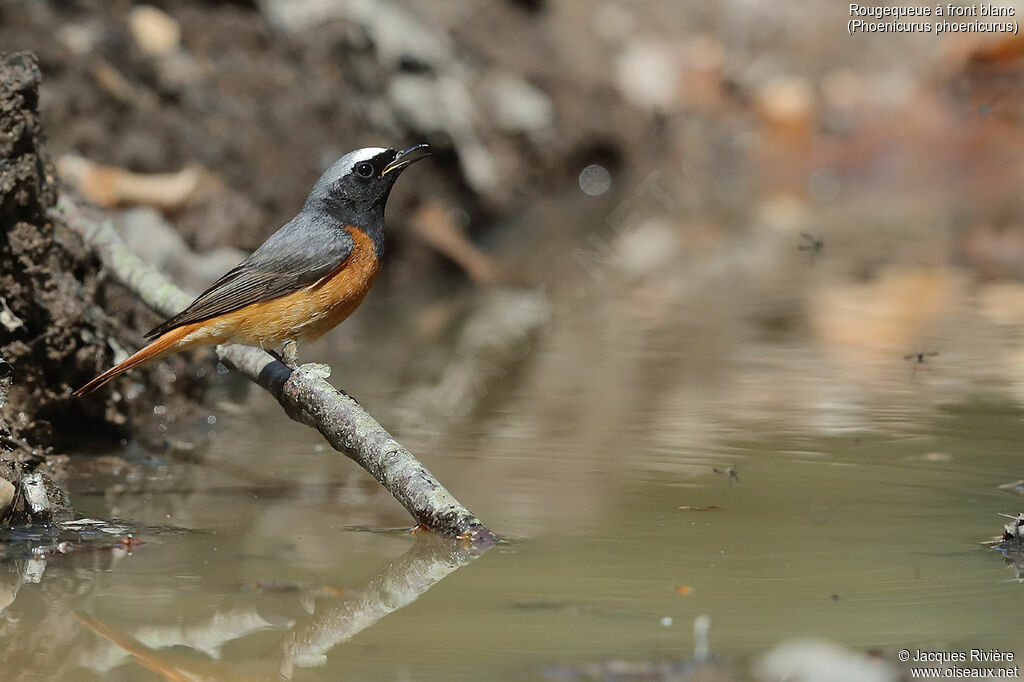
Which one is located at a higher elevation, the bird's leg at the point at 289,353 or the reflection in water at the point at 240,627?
the bird's leg at the point at 289,353

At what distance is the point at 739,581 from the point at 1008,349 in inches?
149

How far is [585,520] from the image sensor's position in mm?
4297

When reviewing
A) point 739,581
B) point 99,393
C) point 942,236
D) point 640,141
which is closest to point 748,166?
point 640,141

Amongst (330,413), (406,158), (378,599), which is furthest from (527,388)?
(378,599)

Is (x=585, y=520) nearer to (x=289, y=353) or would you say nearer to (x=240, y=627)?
(x=240, y=627)

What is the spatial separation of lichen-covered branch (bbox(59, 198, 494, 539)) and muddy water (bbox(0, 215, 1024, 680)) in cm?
14

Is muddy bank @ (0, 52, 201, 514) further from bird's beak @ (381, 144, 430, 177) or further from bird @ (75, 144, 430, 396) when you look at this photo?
bird's beak @ (381, 144, 430, 177)

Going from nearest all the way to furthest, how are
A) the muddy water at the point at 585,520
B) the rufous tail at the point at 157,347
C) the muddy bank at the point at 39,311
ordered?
the muddy water at the point at 585,520 → the rufous tail at the point at 157,347 → the muddy bank at the point at 39,311

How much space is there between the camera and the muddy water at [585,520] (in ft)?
10.6

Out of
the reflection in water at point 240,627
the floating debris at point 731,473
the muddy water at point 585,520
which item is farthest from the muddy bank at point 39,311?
the floating debris at point 731,473

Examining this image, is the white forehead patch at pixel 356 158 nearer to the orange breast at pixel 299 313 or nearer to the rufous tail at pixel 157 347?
the orange breast at pixel 299 313

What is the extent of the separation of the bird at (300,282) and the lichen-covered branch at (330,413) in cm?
15

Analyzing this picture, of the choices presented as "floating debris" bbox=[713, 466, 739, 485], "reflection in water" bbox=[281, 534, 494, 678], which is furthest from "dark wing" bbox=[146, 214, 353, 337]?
"floating debris" bbox=[713, 466, 739, 485]

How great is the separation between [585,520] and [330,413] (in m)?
0.96
